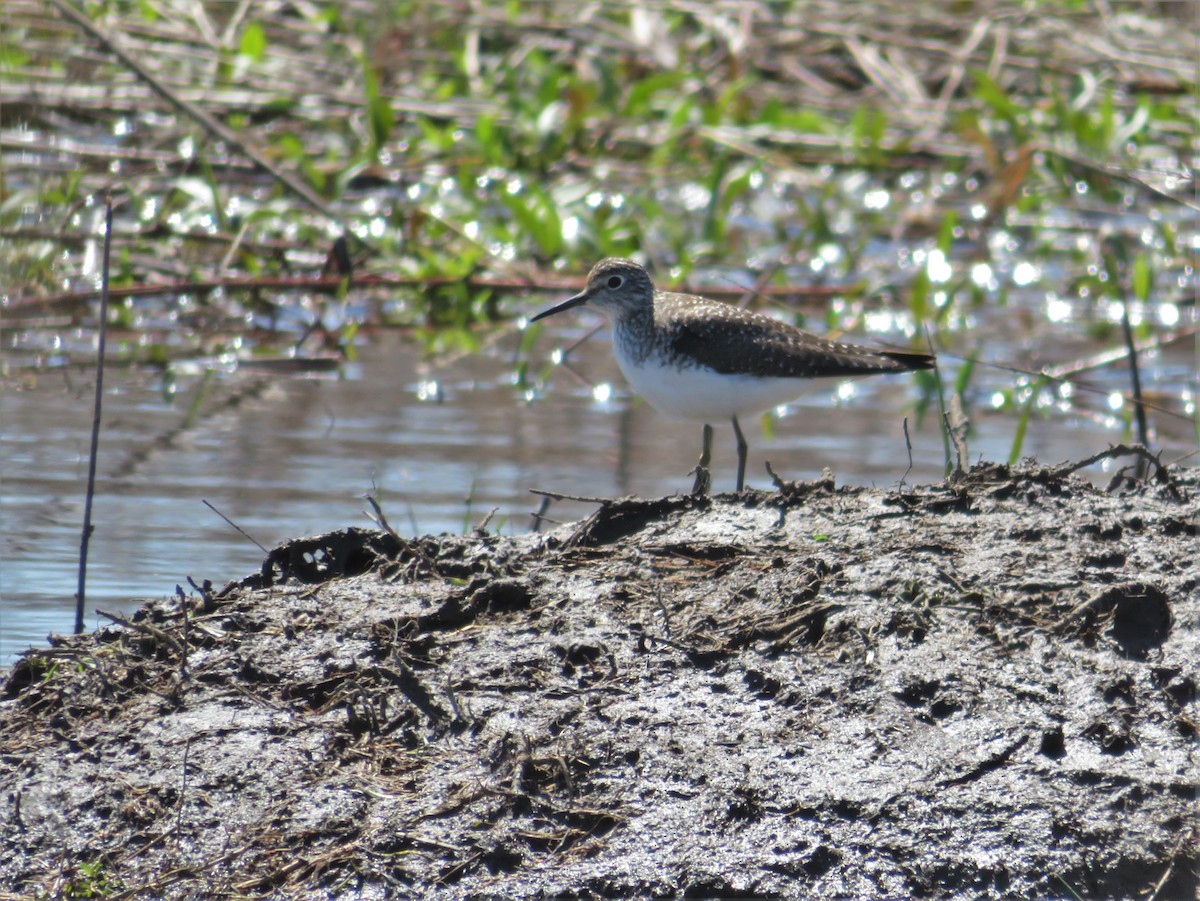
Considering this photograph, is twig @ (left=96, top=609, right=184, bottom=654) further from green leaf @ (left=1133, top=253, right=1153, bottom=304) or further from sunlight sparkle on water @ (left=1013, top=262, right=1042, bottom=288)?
sunlight sparkle on water @ (left=1013, top=262, right=1042, bottom=288)

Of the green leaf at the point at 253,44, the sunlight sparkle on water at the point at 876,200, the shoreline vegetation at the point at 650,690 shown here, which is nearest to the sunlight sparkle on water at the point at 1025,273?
the sunlight sparkle on water at the point at 876,200

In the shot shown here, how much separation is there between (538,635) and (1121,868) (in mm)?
1693

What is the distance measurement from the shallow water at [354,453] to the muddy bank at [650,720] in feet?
4.02

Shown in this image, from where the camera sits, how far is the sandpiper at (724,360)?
641 centimetres

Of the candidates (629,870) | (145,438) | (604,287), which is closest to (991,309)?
(604,287)

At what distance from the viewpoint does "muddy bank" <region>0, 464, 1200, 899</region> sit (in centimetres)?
377

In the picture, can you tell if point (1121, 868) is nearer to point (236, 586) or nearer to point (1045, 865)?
point (1045, 865)

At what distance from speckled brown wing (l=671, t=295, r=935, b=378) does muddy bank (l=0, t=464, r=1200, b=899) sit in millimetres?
1385

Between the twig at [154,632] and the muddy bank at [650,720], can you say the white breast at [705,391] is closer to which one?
the muddy bank at [650,720]

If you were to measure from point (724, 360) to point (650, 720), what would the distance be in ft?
8.35

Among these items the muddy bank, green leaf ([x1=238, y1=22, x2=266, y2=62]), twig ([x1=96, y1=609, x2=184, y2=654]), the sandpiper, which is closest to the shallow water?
the sandpiper

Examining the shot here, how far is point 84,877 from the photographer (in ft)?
12.3

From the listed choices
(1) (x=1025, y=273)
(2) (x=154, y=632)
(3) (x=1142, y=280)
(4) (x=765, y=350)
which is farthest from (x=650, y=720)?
(1) (x=1025, y=273)

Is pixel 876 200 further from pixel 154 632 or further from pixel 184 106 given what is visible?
pixel 154 632
